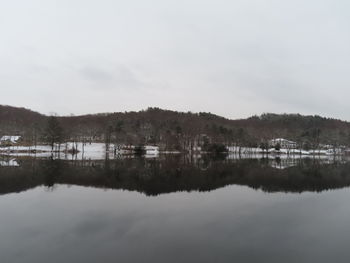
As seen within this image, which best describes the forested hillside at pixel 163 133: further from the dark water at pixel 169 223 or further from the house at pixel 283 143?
the dark water at pixel 169 223

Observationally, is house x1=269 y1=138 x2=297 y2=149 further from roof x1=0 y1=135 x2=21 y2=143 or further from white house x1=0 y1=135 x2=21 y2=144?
roof x1=0 y1=135 x2=21 y2=143

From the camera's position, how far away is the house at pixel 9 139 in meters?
79.9

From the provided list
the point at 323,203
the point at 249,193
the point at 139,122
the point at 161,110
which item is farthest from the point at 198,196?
the point at 161,110

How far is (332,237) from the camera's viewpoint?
10891 mm

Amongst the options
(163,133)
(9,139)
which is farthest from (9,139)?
(163,133)

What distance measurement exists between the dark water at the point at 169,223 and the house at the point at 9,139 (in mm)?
68033

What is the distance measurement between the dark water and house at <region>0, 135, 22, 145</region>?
68.0 meters

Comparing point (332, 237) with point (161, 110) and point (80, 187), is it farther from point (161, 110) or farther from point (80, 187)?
point (161, 110)

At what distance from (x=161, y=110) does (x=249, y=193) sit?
443ft

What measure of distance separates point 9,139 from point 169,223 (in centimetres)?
8802

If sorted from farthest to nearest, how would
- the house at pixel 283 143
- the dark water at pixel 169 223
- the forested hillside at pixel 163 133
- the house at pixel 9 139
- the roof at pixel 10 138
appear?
the house at pixel 283 143 → the forested hillside at pixel 163 133 → the roof at pixel 10 138 → the house at pixel 9 139 → the dark water at pixel 169 223

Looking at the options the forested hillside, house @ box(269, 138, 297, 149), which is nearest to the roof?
the forested hillside

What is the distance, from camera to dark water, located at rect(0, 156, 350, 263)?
29.2 feet

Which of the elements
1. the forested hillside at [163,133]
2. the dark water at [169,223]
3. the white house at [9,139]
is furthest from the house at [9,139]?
the dark water at [169,223]
